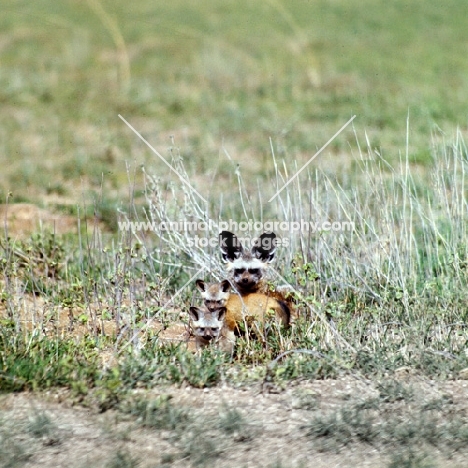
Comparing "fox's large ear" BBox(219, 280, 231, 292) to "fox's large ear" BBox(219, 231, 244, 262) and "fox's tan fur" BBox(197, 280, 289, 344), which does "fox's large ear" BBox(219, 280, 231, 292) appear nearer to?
"fox's tan fur" BBox(197, 280, 289, 344)

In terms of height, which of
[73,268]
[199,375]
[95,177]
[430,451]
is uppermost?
[95,177]

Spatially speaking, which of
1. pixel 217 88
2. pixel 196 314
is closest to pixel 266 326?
pixel 196 314

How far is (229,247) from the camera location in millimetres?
6391

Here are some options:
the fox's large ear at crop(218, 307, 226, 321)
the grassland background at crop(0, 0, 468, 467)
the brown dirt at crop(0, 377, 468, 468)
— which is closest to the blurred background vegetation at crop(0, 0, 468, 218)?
the grassland background at crop(0, 0, 468, 467)

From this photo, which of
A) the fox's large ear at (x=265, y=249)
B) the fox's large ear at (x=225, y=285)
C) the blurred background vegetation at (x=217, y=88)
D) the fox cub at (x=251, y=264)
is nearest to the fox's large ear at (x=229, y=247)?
the fox cub at (x=251, y=264)

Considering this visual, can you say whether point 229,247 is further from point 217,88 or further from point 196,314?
point 217,88

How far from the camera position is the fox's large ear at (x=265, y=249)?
6344mm

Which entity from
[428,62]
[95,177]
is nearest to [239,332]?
[95,177]

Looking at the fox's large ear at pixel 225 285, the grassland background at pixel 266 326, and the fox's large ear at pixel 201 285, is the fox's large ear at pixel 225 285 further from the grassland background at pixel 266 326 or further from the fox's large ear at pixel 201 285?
the grassland background at pixel 266 326

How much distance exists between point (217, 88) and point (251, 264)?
1058 centimetres

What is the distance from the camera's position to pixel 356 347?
5.62 m

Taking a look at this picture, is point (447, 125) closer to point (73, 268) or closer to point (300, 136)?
point (300, 136)

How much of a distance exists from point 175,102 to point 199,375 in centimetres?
1075

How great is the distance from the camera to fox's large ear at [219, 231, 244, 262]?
6.38 metres
